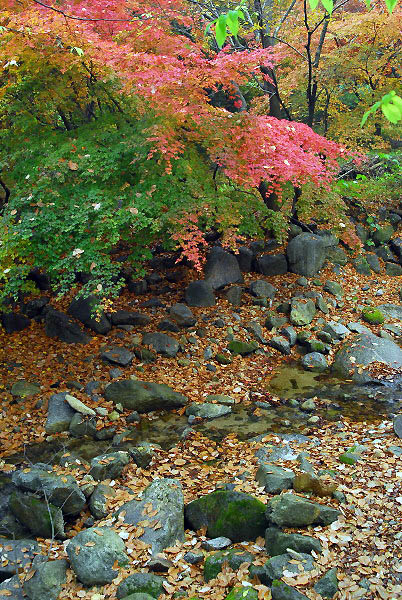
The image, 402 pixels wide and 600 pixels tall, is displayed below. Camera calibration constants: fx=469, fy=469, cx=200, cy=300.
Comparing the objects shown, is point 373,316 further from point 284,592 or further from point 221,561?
point 284,592

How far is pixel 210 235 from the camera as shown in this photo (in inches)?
440

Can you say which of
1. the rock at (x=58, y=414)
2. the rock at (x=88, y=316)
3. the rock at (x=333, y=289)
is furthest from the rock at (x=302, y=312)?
the rock at (x=58, y=414)

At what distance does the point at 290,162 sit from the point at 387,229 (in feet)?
20.9

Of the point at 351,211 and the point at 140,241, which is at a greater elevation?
the point at 140,241

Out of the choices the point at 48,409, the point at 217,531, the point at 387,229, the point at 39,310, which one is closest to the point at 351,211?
the point at 387,229

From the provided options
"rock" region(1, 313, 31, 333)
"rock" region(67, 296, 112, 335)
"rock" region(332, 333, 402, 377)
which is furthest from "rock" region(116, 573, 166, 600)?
"rock" region(1, 313, 31, 333)

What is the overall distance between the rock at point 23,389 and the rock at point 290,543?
4857mm

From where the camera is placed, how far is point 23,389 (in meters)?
7.53

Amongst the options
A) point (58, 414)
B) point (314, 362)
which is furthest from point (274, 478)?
point (314, 362)

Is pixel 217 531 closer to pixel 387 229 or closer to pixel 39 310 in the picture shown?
pixel 39 310

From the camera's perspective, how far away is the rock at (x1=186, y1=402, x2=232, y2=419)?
279 inches

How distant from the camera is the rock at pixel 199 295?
32.6ft

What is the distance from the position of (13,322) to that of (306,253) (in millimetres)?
6602

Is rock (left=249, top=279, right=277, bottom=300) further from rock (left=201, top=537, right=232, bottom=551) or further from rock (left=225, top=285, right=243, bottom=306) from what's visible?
rock (left=201, top=537, right=232, bottom=551)
